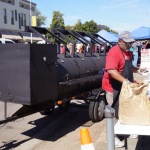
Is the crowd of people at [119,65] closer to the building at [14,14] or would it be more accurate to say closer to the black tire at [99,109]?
the black tire at [99,109]

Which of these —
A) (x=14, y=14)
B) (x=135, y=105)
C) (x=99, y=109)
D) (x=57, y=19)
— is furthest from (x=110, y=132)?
(x=57, y=19)

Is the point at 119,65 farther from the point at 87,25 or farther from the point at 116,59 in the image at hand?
the point at 87,25

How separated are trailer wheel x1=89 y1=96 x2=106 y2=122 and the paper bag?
365 cm

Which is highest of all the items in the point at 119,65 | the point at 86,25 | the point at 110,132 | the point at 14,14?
the point at 14,14

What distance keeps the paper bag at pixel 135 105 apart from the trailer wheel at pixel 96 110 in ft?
12.0

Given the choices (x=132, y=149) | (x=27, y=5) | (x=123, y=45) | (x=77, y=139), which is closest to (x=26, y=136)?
(x=77, y=139)

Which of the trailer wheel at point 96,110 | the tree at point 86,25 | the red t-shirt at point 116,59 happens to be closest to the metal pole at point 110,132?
the red t-shirt at point 116,59

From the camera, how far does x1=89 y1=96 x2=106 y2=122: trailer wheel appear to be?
7270 millimetres

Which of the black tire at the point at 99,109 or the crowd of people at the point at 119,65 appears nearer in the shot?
the crowd of people at the point at 119,65

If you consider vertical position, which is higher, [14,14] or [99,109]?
[14,14]

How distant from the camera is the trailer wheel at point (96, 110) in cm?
727

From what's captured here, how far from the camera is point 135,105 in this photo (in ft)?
11.6

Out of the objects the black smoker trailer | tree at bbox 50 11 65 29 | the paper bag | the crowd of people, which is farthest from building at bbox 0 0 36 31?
the paper bag

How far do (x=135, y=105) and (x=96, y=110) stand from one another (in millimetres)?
3790
